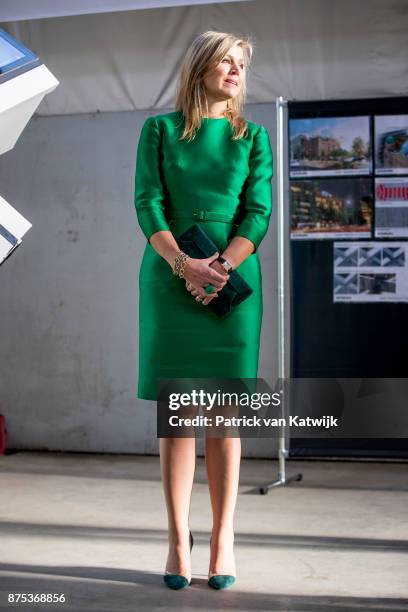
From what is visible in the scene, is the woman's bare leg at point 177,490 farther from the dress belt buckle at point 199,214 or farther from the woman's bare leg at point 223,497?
the dress belt buckle at point 199,214

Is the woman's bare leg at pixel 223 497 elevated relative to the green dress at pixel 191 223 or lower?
lower

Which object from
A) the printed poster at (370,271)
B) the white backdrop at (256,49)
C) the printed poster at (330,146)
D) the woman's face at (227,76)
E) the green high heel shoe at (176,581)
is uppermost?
the white backdrop at (256,49)

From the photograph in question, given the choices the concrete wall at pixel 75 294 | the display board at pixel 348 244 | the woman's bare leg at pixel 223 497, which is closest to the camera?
the woman's bare leg at pixel 223 497

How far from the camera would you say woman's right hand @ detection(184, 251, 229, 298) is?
264cm

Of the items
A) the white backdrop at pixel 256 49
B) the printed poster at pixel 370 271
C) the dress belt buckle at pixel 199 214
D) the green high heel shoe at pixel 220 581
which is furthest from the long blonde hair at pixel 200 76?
the white backdrop at pixel 256 49

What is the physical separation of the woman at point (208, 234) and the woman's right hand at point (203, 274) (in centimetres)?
3

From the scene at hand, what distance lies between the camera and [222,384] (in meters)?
2.75

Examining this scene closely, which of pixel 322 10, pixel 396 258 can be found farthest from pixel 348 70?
pixel 396 258

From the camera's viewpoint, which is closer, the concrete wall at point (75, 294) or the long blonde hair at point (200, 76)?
the long blonde hair at point (200, 76)

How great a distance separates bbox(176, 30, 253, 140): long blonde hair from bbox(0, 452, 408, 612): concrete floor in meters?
1.35

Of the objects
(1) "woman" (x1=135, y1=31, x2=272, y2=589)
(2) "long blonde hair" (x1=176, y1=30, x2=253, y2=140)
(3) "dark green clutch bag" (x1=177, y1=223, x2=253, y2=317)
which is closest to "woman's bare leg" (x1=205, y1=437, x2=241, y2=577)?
(1) "woman" (x1=135, y1=31, x2=272, y2=589)

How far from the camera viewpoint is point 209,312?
8.99ft

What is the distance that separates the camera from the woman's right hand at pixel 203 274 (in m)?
2.64

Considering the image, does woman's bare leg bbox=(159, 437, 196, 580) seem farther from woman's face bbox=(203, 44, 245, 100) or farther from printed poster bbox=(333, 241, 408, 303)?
printed poster bbox=(333, 241, 408, 303)
